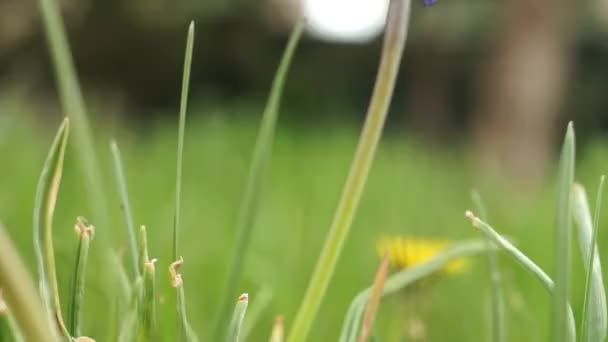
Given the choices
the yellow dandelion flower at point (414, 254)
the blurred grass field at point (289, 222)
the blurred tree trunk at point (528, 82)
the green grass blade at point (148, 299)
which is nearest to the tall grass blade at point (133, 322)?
the green grass blade at point (148, 299)

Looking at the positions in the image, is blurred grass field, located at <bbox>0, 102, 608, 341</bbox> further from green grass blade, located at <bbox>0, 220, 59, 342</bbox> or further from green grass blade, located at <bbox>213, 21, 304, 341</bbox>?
green grass blade, located at <bbox>0, 220, 59, 342</bbox>

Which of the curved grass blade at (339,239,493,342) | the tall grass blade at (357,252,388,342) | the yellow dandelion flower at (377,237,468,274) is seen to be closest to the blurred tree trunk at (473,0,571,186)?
the yellow dandelion flower at (377,237,468,274)

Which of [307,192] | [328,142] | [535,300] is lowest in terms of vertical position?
[535,300]

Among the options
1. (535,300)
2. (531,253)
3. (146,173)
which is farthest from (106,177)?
A: (535,300)

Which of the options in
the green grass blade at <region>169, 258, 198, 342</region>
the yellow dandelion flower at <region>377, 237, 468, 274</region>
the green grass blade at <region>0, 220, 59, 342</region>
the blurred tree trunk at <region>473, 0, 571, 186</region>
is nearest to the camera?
the green grass blade at <region>0, 220, 59, 342</region>

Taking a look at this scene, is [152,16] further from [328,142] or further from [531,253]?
[531,253]

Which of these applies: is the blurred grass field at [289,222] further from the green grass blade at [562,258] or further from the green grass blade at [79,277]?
the green grass blade at [562,258]
